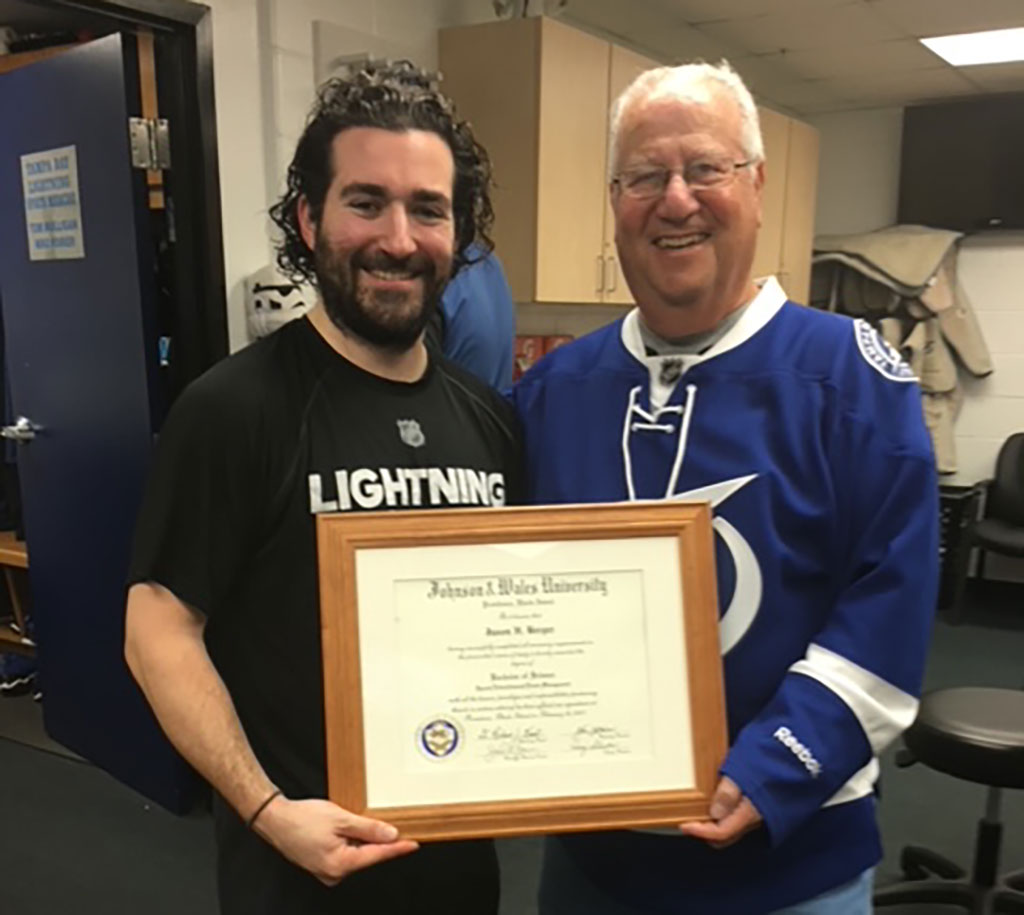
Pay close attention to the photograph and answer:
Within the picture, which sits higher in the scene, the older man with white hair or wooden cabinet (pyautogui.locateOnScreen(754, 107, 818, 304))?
wooden cabinet (pyautogui.locateOnScreen(754, 107, 818, 304))

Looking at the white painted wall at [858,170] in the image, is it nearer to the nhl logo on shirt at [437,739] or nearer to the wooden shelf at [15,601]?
the wooden shelf at [15,601]

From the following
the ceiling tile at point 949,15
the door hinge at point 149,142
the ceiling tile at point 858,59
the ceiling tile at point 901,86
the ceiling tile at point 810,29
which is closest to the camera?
the door hinge at point 149,142

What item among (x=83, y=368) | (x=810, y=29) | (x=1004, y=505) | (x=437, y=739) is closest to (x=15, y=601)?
(x=83, y=368)

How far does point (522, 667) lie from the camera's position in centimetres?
100

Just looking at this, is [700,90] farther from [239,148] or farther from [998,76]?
[998,76]

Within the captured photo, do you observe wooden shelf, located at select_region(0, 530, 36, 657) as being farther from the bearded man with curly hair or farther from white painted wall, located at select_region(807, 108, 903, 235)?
white painted wall, located at select_region(807, 108, 903, 235)

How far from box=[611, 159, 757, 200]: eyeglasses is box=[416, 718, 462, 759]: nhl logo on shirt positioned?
640 mm

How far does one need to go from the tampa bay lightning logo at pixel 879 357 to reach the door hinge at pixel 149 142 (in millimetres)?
1918

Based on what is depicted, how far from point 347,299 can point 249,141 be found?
1.59m

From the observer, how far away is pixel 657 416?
3.76 feet

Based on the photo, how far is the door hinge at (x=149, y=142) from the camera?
242 cm

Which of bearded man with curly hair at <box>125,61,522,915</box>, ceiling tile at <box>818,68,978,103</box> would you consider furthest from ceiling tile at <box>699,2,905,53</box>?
bearded man with curly hair at <box>125,61,522,915</box>
